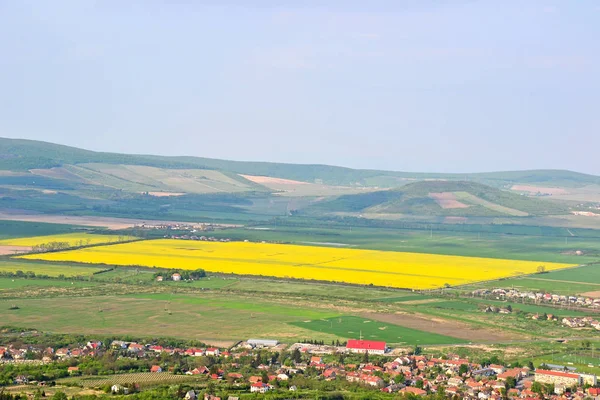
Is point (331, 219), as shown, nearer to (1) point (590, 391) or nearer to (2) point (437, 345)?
(2) point (437, 345)

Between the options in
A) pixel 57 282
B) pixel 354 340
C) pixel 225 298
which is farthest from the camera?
pixel 57 282

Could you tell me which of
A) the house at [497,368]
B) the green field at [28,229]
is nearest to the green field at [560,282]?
the house at [497,368]

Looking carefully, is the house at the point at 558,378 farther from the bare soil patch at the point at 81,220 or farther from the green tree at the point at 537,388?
the bare soil patch at the point at 81,220

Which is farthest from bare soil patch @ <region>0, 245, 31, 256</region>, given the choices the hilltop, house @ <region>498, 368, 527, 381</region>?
house @ <region>498, 368, 527, 381</region>

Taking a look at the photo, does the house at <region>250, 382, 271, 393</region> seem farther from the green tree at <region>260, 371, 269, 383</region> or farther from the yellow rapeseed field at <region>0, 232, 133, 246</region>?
the yellow rapeseed field at <region>0, 232, 133, 246</region>

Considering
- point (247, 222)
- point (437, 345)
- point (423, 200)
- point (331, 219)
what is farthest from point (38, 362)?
point (423, 200)
